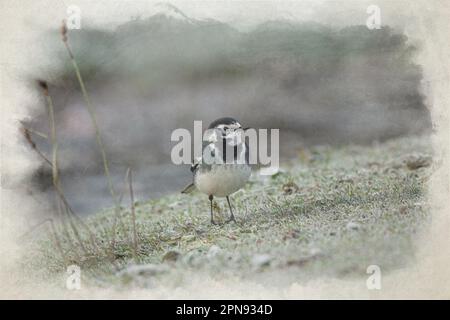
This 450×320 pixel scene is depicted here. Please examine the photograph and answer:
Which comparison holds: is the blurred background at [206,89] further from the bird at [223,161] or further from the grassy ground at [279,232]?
the bird at [223,161]

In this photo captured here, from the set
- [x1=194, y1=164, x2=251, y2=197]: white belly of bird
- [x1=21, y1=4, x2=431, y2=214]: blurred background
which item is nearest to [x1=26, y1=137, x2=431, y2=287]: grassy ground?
[x1=194, y1=164, x2=251, y2=197]: white belly of bird

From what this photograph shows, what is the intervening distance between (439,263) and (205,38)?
3.49 metres

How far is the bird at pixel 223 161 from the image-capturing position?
492 centimetres

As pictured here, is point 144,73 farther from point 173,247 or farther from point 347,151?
point 173,247

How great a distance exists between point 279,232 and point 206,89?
16.2 ft

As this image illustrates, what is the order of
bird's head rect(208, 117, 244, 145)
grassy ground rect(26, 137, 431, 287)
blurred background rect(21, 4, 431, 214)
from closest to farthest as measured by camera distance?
grassy ground rect(26, 137, 431, 287), bird's head rect(208, 117, 244, 145), blurred background rect(21, 4, 431, 214)

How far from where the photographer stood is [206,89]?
9.29 m

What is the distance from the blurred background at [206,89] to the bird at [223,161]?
1.22m

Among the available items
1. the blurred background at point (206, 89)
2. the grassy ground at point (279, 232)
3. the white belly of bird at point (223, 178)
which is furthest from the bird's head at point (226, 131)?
the blurred background at point (206, 89)

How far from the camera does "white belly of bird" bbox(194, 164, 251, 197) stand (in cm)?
491

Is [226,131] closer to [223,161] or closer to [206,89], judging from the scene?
[223,161]

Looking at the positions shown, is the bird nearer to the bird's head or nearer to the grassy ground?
the bird's head

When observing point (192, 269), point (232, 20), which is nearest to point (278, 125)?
point (232, 20)

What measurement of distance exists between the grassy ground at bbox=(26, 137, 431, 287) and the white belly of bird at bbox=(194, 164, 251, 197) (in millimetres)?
361
